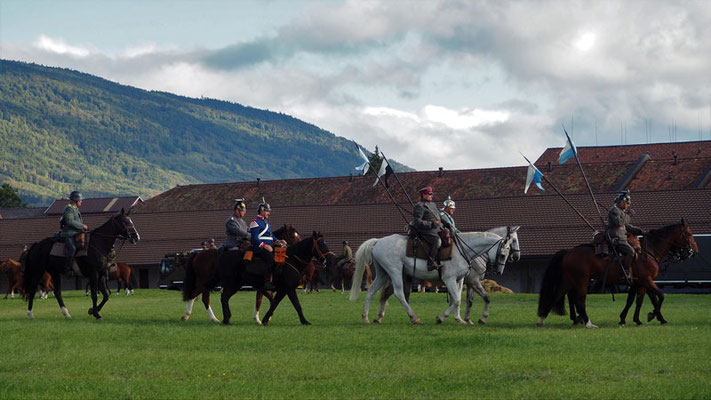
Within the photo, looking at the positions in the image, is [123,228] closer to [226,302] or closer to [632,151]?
[226,302]

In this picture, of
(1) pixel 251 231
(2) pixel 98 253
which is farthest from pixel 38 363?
(2) pixel 98 253

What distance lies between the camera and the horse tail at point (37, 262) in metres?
24.3

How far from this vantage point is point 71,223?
77.3 ft

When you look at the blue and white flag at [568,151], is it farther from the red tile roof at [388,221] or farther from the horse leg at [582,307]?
the red tile roof at [388,221]

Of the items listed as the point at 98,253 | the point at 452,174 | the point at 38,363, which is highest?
the point at 452,174

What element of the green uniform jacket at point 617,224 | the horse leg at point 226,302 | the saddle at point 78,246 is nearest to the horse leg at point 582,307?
the green uniform jacket at point 617,224

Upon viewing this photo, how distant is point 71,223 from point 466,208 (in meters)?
42.0

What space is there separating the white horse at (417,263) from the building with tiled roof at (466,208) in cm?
2480

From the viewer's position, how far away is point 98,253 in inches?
938

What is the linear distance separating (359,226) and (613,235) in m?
42.5

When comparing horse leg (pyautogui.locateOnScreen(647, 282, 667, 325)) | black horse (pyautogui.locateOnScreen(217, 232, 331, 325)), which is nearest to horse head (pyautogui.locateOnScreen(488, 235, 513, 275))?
horse leg (pyautogui.locateOnScreen(647, 282, 667, 325))

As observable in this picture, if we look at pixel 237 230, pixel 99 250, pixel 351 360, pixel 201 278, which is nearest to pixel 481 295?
pixel 237 230

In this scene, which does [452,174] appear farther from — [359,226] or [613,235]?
[613,235]

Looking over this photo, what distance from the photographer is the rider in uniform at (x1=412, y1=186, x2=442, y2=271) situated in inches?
854
